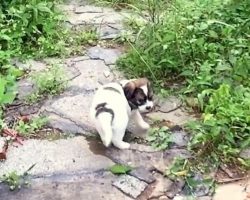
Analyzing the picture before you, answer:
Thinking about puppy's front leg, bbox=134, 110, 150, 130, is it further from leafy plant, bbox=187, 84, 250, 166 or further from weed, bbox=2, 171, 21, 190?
weed, bbox=2, 171, 21, 190

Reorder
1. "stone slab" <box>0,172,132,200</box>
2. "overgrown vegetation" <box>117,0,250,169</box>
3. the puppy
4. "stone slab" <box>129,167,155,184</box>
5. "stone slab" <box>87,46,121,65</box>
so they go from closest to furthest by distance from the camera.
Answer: "stone slab" <box>0,172,132,200</box> → "stone slab" <box>129,167,155,184</box> → the puppy → "overgrown vegetation" <box>117,0,250,169</box> → "stone slab" <box>87,46,121,65</box>

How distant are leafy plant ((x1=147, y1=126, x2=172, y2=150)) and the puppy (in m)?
0.10

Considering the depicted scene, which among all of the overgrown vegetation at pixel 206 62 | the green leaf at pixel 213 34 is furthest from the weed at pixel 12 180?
the green leaf at pixel 213 34

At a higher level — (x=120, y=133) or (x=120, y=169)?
(x=120, y=133)

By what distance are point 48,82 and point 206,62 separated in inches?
48.8

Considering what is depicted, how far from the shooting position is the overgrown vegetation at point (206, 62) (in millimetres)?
4199

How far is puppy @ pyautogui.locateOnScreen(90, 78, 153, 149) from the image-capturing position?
4047mm

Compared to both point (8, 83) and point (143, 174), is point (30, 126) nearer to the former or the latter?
point (8, 83)

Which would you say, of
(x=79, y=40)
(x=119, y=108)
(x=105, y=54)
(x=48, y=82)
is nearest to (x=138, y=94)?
(x=119, y=108)

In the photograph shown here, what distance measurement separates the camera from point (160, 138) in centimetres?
434

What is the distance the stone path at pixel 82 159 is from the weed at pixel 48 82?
6 cm

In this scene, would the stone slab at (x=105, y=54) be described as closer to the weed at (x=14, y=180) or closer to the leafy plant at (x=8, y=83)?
the leafy plant at (x=8, y=83)

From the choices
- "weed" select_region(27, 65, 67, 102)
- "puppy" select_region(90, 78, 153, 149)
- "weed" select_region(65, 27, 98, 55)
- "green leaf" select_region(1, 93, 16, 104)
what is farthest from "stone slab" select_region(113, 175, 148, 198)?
"weed" select_region(65, 27, 98, 55)

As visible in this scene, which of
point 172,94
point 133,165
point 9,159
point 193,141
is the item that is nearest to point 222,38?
point 172,94
